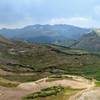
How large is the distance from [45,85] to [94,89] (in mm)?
25468

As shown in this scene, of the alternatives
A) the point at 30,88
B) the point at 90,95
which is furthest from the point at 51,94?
the point at 30,88

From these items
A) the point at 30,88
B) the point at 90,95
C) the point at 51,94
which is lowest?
the point at 30,88

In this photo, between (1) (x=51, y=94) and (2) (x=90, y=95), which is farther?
(1) (x=51, y=94)

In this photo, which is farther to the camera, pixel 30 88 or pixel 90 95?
pixel 30 88

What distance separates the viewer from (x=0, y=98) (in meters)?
63.4

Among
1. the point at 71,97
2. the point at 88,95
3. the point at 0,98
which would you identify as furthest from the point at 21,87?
the point at 88,95

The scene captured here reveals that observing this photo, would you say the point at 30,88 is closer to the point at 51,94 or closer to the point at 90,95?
the point at 51,94

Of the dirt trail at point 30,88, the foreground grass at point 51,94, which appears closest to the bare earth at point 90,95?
the foreground grass at point 51,94

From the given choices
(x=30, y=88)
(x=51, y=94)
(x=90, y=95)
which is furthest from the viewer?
(x=30, y=88)

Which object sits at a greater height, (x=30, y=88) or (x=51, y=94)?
(x=51, y=94)

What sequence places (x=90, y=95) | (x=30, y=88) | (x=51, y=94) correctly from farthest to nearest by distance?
(x=30, y=88) → (x=51, y=94) → (x=90, y=95)

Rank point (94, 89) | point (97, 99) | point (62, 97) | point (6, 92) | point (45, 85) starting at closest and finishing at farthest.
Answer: point (97, 99), point (94, 89), point (62, 97), point (6, 92), point (45, 85)

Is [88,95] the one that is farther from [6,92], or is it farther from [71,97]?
[6,92]

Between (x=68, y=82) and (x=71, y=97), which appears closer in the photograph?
(x=71, y=97)
